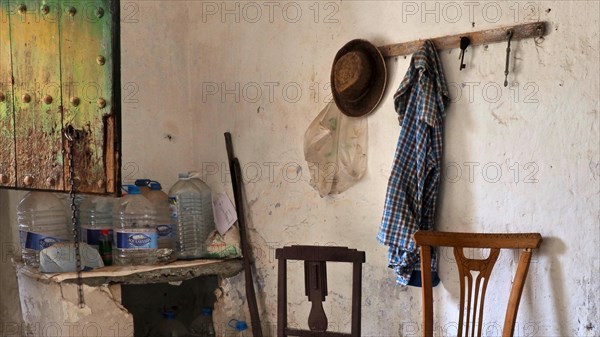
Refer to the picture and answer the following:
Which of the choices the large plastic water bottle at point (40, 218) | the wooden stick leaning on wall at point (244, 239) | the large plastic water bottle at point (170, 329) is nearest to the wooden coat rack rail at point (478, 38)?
the wooden stick leaning on wall at point (244, 239)

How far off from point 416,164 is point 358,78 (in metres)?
0.43

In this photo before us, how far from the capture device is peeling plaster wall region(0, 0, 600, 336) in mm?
1881

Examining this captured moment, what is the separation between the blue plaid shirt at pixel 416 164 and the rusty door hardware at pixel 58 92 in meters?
1.05

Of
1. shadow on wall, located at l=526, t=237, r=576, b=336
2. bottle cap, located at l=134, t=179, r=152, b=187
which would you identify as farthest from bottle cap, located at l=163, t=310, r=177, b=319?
shadow on wall, located at l=526, t=237, r=576, b=336

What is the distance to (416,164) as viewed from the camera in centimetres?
220

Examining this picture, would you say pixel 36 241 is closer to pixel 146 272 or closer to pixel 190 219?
pixel 146 272

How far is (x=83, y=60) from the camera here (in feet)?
7.59

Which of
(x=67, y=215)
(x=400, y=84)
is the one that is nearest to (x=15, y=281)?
(x=67, y=215)

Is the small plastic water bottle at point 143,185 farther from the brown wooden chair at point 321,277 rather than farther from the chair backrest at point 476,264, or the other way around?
the chair backrest at point 476,264

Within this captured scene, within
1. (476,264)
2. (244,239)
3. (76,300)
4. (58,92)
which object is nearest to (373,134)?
(476,264)

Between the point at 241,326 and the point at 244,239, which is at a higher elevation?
the point at 244,239

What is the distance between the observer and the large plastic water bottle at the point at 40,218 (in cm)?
265

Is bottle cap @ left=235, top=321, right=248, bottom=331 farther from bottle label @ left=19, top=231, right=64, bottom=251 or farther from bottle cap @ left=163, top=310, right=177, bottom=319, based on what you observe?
bottle label @ left=19, top=231, right=64, bottom=251

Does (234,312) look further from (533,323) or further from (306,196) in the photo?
(533,323)
